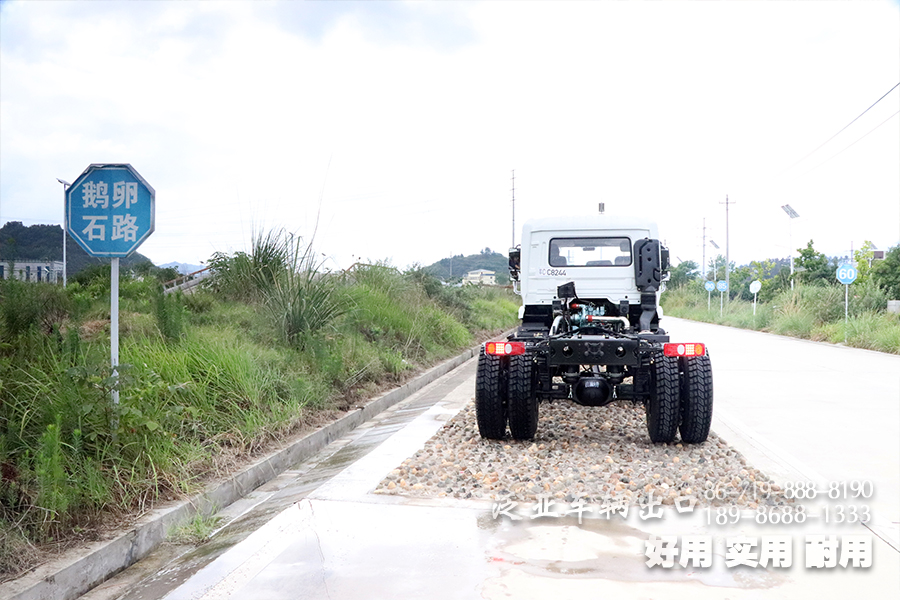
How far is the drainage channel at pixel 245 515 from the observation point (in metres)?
3.96

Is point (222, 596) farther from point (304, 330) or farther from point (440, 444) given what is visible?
point (304, 330)

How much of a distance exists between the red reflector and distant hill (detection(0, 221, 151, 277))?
485 centimetres

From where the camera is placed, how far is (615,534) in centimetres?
447

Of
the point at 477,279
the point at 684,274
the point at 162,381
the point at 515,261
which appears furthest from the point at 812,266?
the point at 162,381

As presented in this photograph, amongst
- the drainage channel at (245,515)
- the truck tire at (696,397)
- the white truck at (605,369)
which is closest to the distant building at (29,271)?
the drainage channel at (245,515)

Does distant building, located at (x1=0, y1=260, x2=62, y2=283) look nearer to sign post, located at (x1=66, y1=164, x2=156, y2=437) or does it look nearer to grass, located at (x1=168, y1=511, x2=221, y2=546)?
sign post, located at (x1=66, y1=164, x2=156, y2=437)

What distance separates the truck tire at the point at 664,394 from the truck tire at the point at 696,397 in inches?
5.5

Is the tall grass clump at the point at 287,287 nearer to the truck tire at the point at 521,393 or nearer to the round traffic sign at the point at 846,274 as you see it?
the truck tire at the point at 521,393

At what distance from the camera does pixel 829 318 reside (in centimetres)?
2725

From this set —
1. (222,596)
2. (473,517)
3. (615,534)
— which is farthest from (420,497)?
(222,596)

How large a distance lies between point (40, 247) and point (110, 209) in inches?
432

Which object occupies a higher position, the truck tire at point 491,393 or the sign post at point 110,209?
the sign post at point 110,209

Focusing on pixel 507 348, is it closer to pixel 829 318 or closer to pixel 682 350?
pixel 682 350

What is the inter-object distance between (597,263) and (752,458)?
3164 mm
